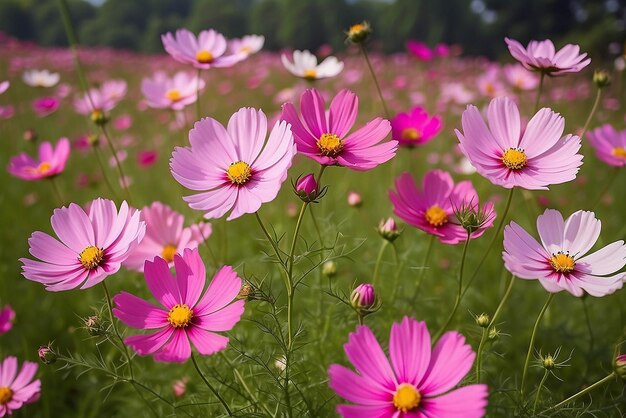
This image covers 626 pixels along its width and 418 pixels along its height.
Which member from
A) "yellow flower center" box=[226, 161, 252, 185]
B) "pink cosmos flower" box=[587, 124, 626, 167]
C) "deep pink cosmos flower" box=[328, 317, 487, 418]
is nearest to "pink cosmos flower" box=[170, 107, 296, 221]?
"yellow flower center" box=[226, 161, 252, 185]

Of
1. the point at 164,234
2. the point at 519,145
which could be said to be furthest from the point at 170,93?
the point at 519,145

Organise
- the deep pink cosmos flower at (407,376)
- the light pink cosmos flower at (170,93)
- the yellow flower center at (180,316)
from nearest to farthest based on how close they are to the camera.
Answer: the deep pink cosmos flower at (407,376) → the yellow flower center at (180,316) → the light pink cosmos flower at (170,93)

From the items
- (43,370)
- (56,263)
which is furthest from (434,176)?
A: (43,370)

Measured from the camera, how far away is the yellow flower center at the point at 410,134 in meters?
0.94

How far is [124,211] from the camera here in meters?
0.63

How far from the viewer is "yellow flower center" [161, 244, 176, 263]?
848mm

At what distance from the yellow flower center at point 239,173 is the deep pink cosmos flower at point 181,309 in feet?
0.40

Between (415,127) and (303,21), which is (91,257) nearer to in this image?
(415,127)

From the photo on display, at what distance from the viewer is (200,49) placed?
106 centimetres

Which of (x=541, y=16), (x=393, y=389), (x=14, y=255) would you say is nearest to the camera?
(x=393, y=389)

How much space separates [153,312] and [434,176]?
0.56 metres

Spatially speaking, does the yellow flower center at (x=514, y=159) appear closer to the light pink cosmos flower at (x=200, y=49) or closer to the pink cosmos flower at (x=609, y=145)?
the pink cosmos flower at (x=609, y=145)

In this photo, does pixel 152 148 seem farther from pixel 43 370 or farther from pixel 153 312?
pixel 153 312

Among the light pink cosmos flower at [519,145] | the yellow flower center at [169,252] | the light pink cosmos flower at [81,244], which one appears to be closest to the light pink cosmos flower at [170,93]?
the yellow flower center at [169,252]
